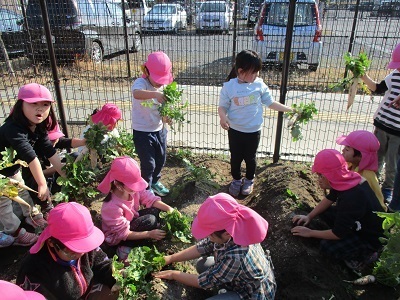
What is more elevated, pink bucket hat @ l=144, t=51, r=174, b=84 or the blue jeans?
pink bucket hat @ l=144, t=51, r=174, b=84

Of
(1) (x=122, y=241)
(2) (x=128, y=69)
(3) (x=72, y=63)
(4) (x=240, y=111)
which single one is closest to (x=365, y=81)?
(4) (x=240, y=111)

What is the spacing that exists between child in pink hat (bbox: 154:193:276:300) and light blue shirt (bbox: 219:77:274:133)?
5.33ft

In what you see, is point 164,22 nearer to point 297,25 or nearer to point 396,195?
point 297,25

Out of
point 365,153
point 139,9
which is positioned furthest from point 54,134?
point 365,153

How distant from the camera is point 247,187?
13.8 ft

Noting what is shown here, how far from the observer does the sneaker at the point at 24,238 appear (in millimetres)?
3316

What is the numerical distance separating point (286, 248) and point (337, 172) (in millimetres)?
800

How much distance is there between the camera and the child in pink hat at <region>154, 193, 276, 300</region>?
2230 mm

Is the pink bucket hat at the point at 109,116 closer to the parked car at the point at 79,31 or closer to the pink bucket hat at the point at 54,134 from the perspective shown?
the pink bucket hat at the point at 54,134

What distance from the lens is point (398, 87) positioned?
3.85 metres

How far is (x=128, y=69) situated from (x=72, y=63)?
182 centimetres

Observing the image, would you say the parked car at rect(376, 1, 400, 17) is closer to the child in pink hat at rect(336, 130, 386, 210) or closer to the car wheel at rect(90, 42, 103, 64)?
the child in pink hat at rect(336, 130, 386, 210)

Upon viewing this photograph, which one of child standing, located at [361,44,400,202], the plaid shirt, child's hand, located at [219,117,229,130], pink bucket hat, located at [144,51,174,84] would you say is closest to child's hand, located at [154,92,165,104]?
pink bucket hat, located at [144,51,174,84]

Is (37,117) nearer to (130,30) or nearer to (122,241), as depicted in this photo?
(122,241)
